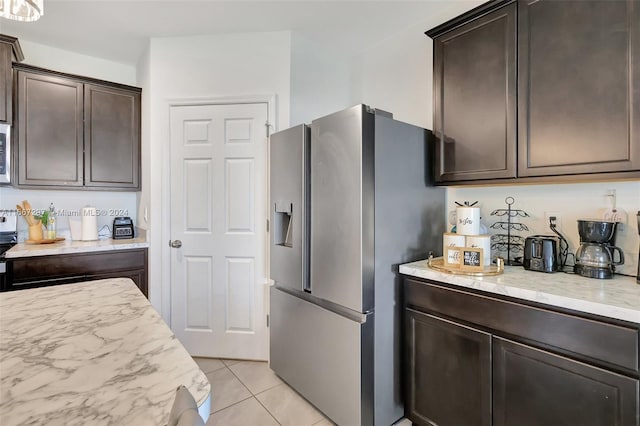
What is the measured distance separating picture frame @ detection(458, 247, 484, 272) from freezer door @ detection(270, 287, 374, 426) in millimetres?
577

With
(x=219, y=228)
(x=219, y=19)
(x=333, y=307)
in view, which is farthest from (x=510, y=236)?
(x=219, y=19)

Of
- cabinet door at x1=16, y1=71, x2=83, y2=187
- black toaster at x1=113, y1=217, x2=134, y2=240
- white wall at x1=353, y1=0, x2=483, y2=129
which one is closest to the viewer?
white wall at x1=353, y1=0, x2=483, y2=129

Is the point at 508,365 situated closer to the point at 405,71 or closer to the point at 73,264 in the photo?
the point at 405,71

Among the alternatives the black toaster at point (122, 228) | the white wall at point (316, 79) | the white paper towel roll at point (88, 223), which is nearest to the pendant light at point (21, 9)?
the white wall at point (316, 79)

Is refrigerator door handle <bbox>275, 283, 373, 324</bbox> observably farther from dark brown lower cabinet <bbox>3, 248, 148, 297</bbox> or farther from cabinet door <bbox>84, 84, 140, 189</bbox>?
cabinet door <bbox>84, 84, 140, 189</bbox>

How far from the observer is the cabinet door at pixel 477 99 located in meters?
1.70

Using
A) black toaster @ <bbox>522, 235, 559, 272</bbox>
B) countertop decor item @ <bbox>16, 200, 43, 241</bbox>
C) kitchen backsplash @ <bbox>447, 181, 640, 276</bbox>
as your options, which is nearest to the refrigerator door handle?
black toaster @ <bbox>522, 235, 559, 272</bbox>

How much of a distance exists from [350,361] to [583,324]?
1.05 metres

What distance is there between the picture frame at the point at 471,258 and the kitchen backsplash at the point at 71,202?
3.11 meters

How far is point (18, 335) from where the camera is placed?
0.91 m

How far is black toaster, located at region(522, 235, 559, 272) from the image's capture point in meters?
1.66

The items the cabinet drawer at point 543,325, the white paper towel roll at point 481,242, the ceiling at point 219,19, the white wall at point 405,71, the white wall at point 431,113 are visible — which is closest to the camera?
the cabinet drawer at point 543,325

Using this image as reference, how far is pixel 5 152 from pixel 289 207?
2.32 metres

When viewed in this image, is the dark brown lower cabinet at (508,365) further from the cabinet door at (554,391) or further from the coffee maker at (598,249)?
the coffee maker at (598,249)
